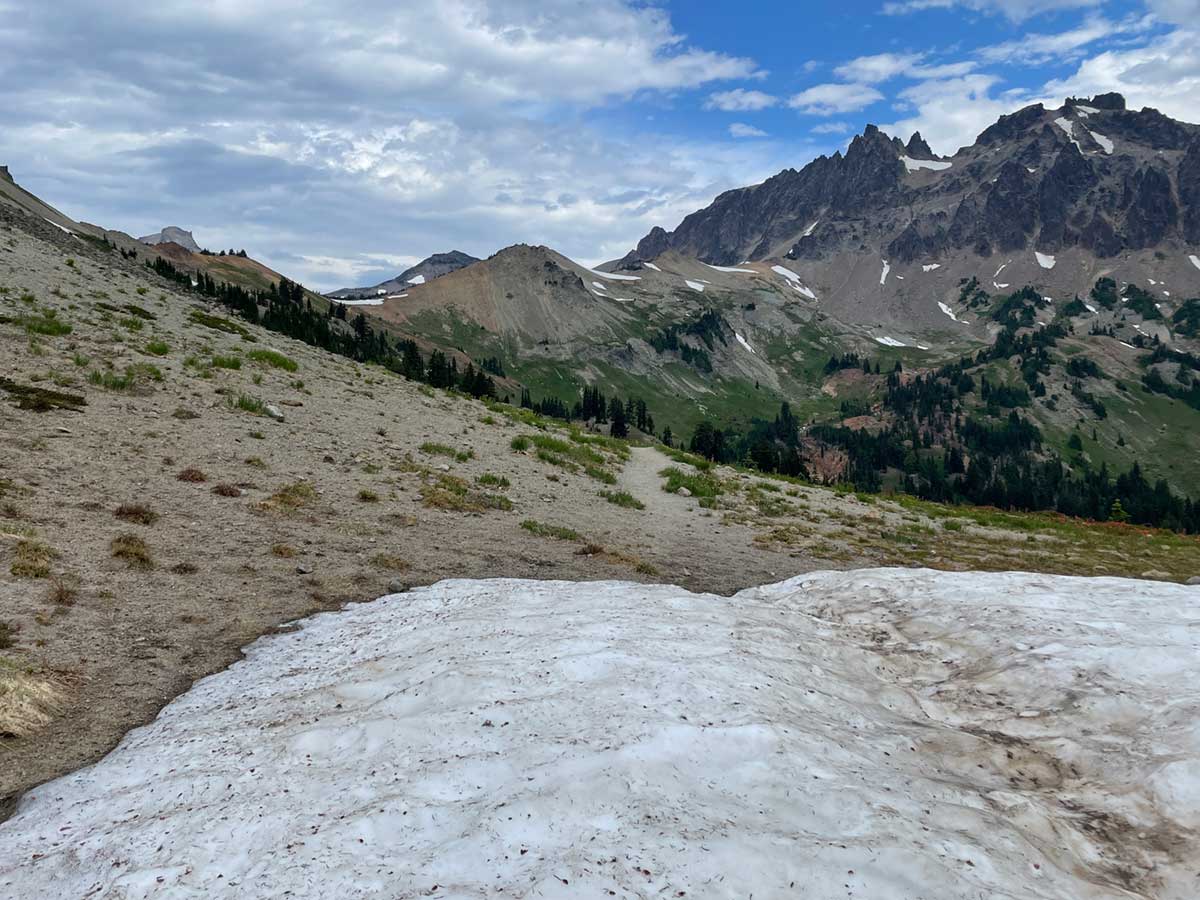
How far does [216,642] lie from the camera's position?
10.4 m

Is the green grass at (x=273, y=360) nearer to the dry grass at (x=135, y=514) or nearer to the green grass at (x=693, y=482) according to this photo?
the green grass at (x=693, y=482)

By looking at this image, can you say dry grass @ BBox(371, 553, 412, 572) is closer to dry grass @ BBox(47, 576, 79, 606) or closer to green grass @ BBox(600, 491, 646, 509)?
dry grass @ BBox(47, 576, 79, 606)

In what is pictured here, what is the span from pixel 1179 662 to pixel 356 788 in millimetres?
9243

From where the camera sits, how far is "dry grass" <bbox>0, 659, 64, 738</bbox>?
7.51 m

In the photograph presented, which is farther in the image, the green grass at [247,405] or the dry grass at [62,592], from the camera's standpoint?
the green grass at [247,405]

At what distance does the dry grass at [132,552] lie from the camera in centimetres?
1253

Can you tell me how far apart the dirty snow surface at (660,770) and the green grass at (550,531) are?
31.8 ft

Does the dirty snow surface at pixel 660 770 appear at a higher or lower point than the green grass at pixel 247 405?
lower

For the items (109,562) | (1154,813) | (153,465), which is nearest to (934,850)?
(1154,813)

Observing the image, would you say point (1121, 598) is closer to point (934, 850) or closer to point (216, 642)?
point (934, 850)

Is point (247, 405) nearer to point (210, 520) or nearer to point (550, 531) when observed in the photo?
point (210, 520)

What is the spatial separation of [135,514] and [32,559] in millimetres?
3222

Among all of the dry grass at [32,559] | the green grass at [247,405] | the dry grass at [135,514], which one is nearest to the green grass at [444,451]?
the green grass at [247,405]

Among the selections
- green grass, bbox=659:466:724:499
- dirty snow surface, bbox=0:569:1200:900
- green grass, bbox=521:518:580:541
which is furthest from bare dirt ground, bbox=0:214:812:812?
dirty snow surface, bbox=0:569:1200:900
